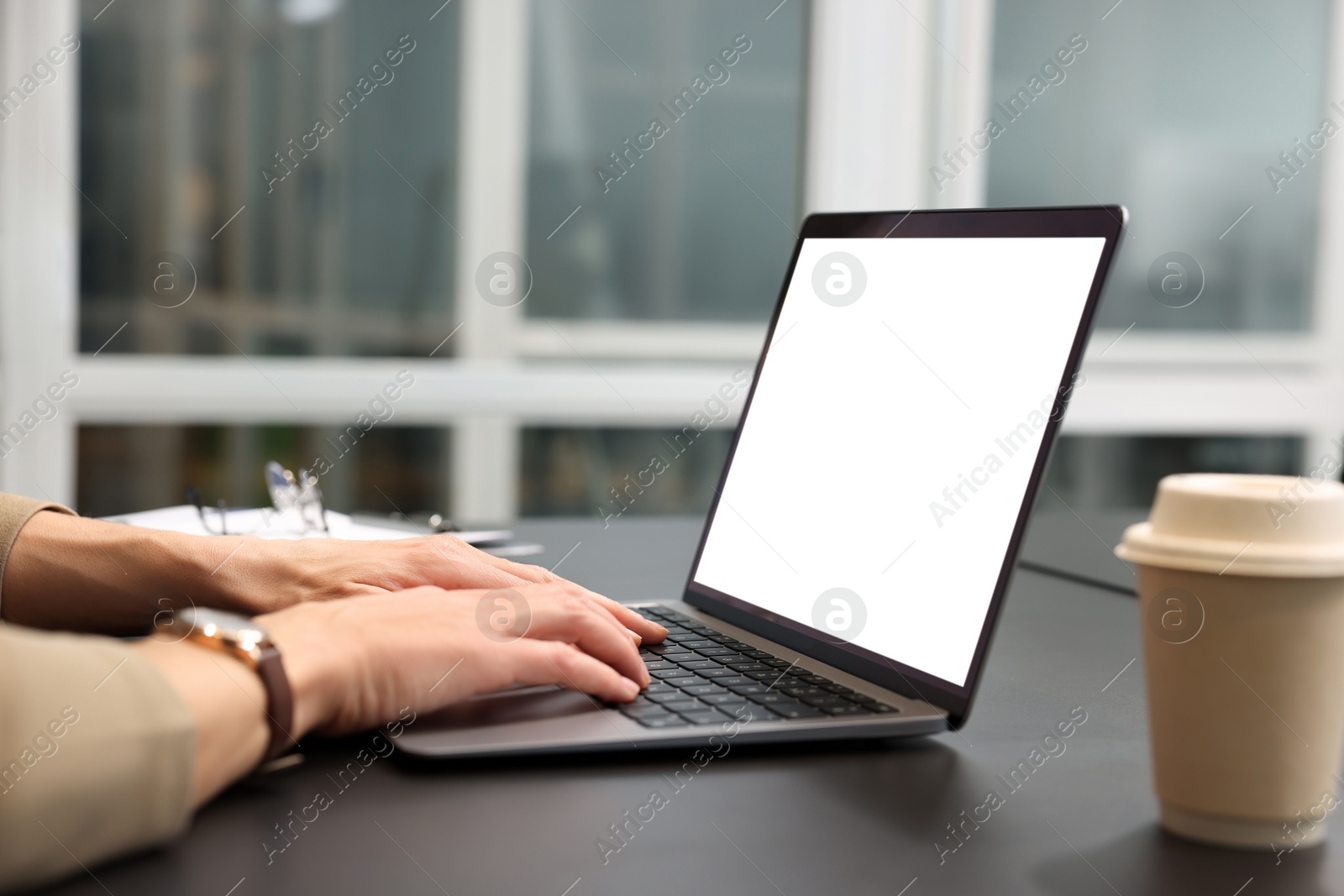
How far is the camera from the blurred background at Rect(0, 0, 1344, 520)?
2.98m

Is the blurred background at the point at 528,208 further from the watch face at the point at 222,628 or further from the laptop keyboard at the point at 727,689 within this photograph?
the watch face at the point at 222,628

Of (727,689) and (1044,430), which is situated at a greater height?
(1044,430)

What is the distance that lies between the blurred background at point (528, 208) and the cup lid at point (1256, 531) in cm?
273

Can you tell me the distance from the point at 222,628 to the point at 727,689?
28 cm

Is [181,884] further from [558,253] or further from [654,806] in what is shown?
[558,253]

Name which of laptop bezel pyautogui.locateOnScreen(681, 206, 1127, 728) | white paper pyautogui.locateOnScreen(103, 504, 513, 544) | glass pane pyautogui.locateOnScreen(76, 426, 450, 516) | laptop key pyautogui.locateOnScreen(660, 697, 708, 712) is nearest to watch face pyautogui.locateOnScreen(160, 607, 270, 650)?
laptop key pyautogui.locateOnScreen(660, 697, 708, 712)

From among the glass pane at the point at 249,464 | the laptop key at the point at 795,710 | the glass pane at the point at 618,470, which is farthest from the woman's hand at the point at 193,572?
the glass pane at the point at 618,470

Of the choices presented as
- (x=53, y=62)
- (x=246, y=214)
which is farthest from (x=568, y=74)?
(x=53, y=62)

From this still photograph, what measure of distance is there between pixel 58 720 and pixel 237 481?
277cm

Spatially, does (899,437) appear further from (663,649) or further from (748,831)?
(748,831)

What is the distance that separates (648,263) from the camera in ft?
11.2

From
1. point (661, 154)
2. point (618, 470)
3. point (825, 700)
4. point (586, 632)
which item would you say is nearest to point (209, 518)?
point (586, 632)

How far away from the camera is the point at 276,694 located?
1.89ft

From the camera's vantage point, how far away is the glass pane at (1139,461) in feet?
12.0
